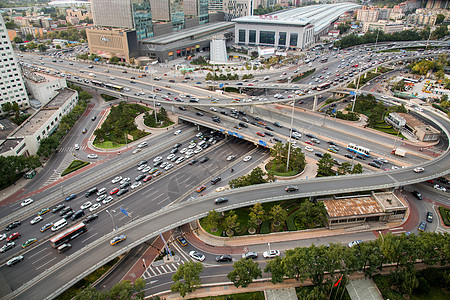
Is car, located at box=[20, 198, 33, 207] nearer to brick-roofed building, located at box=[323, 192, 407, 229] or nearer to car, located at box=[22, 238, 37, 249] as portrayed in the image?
car, located at box=[22, 238, 37, 249]

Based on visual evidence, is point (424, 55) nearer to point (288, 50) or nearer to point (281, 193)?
point (288, 50)

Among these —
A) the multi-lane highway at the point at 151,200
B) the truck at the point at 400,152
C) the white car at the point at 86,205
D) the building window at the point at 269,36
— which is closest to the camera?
the multi-lane highway at the point at 151,200

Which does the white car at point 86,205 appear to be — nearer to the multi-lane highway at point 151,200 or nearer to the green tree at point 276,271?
the multi-lane highway at point 151,200

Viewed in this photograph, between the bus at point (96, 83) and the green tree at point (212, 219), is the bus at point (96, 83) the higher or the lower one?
the higher one

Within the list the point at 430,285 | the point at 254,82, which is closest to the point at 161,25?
the point at 254,82

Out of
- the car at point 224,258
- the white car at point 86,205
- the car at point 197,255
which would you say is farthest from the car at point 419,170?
the white car at point 86,205

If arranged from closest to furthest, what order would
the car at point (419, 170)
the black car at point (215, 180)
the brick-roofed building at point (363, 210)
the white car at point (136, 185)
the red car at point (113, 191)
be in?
1. the brick-roofed building at point (363, 210)
2. the car at point (419, 170)
3. the red car at point (113, 191)
4. the white car at point (136, 185)
5. the black car at point (215, 180)
